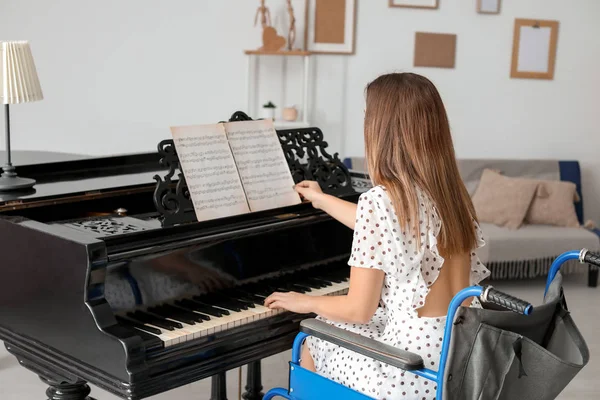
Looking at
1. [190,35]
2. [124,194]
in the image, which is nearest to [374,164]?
[124,194]

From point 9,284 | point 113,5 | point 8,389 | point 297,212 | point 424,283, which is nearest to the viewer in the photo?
point 424,283

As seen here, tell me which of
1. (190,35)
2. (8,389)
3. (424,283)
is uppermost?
(190,35)

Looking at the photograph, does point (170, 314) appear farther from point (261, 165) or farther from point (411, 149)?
point (411, 149)

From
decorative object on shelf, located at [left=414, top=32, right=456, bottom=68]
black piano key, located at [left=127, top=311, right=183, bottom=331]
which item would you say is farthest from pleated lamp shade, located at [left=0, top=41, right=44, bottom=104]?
decorative object on shelf, located at [left=414, top=32, right=456, bottom=68]

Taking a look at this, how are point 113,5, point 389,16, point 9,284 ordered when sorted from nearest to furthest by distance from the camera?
point 9,284, point 113,5, point 389,16

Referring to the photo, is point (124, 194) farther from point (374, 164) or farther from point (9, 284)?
point (374, 164)

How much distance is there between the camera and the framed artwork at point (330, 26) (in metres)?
5.67

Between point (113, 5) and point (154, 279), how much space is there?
11.9 feet

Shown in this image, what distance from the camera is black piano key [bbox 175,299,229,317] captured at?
2248 mm

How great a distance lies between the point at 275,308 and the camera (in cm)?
232

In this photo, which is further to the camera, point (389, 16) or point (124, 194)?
point (389, 16)

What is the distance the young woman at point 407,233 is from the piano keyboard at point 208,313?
0.85ft

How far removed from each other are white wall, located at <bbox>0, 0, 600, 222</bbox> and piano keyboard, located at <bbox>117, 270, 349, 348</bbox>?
327cm

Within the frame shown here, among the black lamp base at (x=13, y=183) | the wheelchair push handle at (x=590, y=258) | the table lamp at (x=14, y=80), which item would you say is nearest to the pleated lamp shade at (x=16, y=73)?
the table lamp at (x=14, y=80)
